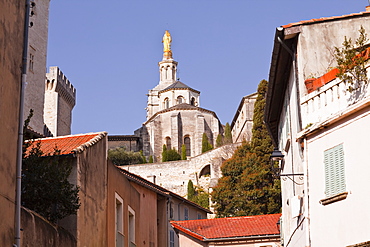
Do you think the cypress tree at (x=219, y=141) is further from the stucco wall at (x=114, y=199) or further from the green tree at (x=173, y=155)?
the stucco wall at (x=114, y=199)

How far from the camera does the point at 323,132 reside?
1325 centimetres

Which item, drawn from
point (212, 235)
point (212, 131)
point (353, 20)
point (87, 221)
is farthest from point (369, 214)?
point (212, 131)

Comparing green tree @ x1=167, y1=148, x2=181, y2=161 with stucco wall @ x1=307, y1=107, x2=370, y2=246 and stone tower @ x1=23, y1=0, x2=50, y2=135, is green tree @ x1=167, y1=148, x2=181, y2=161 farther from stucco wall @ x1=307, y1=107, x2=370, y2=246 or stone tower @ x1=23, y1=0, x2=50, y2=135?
stucco wall @ x1=307, y1=107, x2=370, y2=246

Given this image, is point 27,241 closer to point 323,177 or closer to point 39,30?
point 323,177

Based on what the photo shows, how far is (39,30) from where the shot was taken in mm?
58812

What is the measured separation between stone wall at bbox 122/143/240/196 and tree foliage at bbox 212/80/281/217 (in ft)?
83.0

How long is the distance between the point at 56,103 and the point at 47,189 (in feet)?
217

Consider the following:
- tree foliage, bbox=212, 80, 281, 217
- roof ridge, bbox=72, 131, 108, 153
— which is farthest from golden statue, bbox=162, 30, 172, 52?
roof ridge, bbox=72, 131, 108, 153

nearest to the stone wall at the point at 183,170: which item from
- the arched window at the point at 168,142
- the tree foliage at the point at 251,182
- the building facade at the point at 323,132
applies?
the arched window at the point at 168,142

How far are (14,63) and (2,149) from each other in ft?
5.11

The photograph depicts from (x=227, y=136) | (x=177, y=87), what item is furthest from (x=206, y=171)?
(x=177, y=87)

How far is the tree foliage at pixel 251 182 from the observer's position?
168 ft

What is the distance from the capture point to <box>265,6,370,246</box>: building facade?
473 inches

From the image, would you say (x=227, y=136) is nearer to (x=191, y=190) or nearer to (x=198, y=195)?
(x=191, y=190)
